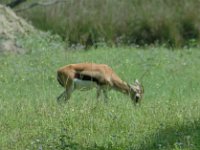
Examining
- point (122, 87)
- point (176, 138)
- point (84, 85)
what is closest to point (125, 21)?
point (122, 87)

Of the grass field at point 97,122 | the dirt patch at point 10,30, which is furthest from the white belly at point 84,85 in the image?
the dirt patch at point 10,30

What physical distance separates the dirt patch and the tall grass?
1.42m

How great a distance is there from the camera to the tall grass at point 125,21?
2014 cm

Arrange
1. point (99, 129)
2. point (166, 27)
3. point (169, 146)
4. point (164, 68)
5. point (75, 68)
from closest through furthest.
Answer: point (169, 146) → point (99, 129) → point (75, 68) → point (164, 68) → point (166, 27)

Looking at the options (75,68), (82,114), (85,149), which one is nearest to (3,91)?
(75,68)

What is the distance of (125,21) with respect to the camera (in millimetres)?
20719

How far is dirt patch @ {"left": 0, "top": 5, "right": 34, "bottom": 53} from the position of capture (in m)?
17.7

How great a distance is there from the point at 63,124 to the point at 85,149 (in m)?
0.75

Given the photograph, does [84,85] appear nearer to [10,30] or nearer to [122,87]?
[122,87]

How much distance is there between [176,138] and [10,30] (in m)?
11.9

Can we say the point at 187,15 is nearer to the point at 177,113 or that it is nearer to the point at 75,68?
the point at 75,68

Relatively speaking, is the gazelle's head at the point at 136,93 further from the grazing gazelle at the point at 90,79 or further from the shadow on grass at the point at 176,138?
the shadow on grass at the point at 176,138

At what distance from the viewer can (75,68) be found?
10742mm

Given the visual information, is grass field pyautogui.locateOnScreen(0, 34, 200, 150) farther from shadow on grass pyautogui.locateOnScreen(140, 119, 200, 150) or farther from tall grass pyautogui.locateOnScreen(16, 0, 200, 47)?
tall grass pyautogui.locateOnScreen(16, 0, 200, 47)
